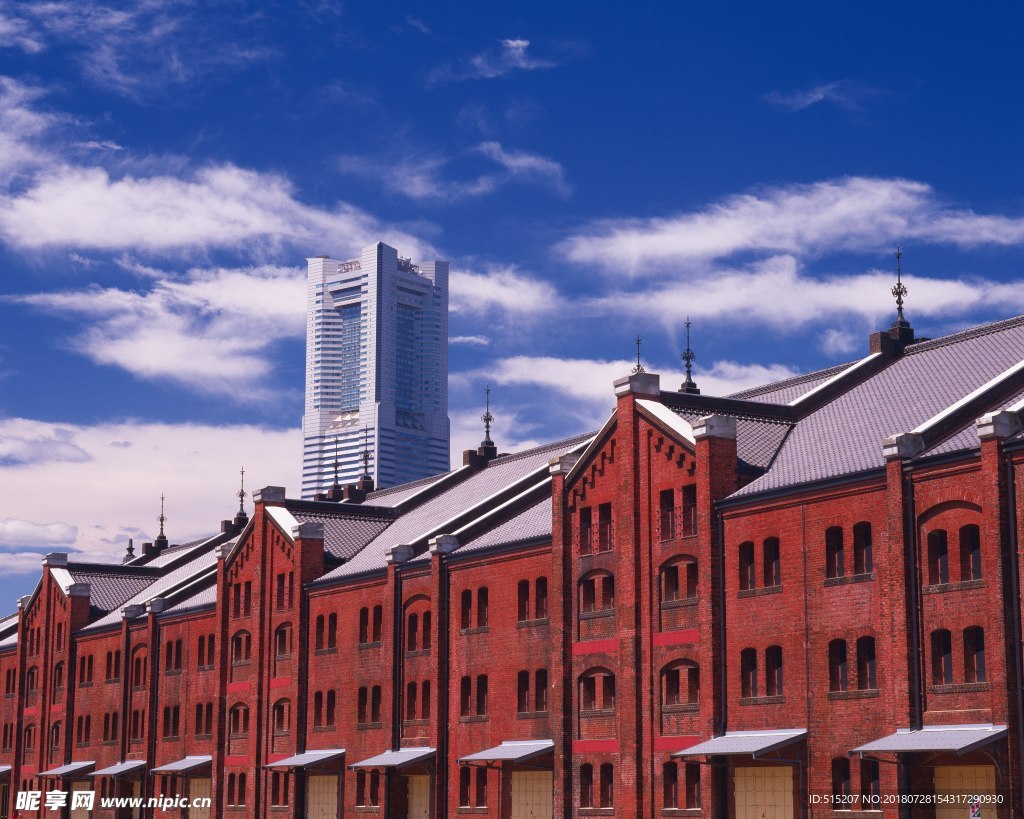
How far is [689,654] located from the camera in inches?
2052

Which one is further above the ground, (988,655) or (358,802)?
(988,655)

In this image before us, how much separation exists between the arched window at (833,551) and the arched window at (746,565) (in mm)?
3601

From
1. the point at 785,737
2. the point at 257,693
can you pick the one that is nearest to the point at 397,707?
the point at 257,693

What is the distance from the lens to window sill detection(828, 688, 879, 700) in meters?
45.4

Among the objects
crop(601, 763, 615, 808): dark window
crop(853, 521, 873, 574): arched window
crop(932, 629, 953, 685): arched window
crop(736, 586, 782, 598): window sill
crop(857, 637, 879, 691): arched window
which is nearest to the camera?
crop(932, 629, 953, 685): arched window

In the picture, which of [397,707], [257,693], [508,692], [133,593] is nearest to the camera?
[508,692]

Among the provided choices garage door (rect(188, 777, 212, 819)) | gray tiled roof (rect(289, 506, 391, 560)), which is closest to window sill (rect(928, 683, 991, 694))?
gray tiled roof (rect(289, 506, 391, 560))

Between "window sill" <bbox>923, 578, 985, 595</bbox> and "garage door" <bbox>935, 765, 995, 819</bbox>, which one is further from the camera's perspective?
"window sill" <bbox>923, 578, 985, 595</bbox>

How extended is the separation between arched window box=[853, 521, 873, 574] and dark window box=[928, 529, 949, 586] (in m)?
2.71

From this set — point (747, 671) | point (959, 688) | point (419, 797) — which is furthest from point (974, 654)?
point (419, 797)

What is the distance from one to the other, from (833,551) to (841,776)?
6.38 meters

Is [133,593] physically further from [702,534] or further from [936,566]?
[936,566]

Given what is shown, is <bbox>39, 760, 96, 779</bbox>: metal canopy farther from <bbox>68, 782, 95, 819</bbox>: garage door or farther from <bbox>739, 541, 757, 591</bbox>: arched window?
<bbox>739, 541, 757, 591</bbox>: arched window

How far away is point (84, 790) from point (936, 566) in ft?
214
